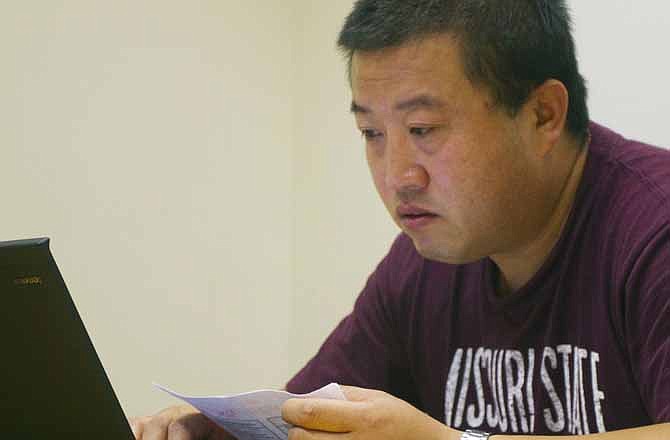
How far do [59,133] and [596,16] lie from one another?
115 cm

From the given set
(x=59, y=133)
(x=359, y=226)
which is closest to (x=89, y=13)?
(x=59, y=133)

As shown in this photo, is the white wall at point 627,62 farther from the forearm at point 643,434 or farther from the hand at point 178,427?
the hand at point 178,427

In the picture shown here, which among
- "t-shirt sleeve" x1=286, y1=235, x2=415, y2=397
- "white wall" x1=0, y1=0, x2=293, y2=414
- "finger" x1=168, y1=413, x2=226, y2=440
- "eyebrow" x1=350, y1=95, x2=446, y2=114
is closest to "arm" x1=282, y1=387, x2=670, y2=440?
"finger" x1=168, y1=413, x2=226, y2=440

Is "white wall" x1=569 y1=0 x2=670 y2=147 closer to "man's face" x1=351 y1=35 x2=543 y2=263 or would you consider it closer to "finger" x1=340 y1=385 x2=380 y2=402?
"man's face" x1=351 y1=35 x2=543 y2=263

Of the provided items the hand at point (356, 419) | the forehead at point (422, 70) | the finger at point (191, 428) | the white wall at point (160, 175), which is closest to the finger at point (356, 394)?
the hand at point (356, 419)

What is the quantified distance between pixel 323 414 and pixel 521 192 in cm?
53

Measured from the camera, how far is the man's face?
1341 millimetres

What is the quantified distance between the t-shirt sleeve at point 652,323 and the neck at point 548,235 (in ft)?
0.71

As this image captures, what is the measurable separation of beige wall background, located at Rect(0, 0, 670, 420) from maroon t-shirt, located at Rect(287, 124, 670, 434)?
468 millimetres

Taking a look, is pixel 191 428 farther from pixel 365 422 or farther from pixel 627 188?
pixel 627 188

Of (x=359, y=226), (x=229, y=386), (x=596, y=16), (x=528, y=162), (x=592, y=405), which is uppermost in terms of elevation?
(x=596, y=16)

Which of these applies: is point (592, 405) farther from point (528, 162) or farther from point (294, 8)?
point (294, 8)

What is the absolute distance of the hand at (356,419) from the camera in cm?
104

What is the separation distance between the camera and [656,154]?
1378 mm
